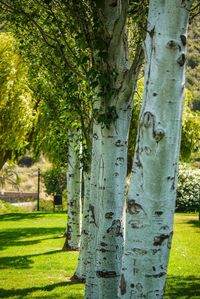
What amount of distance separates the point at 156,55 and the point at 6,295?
756cm

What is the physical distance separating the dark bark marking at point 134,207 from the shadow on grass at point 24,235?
44.2 ft

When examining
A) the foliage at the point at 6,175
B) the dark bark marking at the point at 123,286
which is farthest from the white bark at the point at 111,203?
the foliage at the point at 6,175

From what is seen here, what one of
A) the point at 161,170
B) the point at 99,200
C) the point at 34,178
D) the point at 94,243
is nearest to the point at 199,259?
the point at 94,243

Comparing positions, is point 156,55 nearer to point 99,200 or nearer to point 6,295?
point 99,200

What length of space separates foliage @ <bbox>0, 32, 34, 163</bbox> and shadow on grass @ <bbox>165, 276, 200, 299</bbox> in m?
14.5

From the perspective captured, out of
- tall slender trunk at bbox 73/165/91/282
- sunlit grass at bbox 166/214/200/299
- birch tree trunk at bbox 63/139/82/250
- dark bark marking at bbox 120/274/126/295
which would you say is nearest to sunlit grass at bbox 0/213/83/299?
tall slender trunk at bbox 73/165/91/282

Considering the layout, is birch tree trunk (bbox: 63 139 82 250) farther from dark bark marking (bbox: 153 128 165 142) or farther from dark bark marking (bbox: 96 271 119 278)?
dark bark marking (bbox: 153 128 165 142)

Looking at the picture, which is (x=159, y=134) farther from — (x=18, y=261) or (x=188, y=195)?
(x=188, y=195)

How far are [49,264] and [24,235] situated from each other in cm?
660

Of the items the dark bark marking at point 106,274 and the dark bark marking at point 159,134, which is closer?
the dark bark marking at point 159,134

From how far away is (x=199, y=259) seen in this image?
14.0m

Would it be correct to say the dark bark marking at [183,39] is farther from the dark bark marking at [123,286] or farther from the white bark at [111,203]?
the white bark at [111,203]

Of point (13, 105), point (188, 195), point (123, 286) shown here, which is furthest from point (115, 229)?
point (188, 195)

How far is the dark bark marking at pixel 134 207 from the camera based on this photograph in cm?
364
